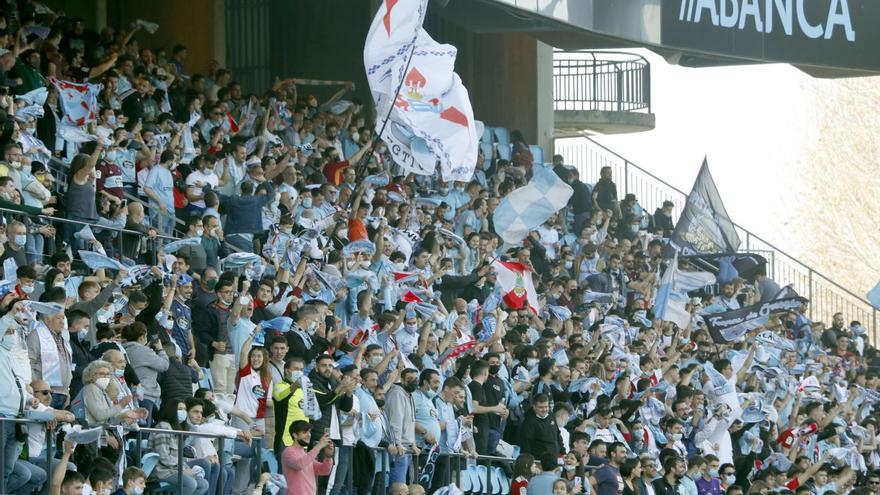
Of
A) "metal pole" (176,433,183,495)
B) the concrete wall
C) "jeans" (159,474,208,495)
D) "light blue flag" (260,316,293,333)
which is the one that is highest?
the concrete wall

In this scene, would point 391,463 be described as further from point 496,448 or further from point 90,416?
point 90,416

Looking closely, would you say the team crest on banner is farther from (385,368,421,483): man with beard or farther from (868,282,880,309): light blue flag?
(868,282,880,309): light blue flag

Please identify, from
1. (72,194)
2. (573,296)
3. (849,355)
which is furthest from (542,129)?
(72,194)

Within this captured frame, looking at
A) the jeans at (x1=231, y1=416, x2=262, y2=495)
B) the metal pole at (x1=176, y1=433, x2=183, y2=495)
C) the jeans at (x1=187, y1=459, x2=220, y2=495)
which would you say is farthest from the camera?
the jeans at (x1=231, y1=416, x2=262, y2=495)

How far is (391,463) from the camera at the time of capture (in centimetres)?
1675

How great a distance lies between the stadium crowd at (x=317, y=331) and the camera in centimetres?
1435

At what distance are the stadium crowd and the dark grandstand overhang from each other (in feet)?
7.47

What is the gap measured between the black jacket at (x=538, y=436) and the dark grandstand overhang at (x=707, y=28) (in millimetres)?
7541

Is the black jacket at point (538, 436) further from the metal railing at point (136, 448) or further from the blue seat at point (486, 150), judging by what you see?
the blue seat at point (486, 150)

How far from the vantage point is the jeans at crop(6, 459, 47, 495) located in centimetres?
1283

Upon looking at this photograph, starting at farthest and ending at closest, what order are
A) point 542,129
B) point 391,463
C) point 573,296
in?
point 542,129, point 573,296, point 391,463

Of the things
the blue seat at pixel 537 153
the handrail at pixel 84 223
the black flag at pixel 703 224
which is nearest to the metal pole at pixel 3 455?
the handrail at pixel 84 223

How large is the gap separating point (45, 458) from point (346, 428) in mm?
3419

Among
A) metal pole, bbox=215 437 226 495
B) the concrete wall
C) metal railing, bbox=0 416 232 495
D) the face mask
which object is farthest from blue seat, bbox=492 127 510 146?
the face mask
